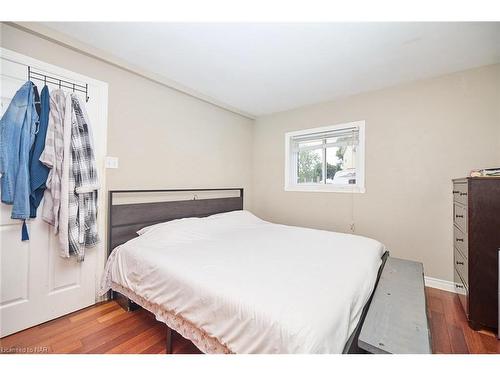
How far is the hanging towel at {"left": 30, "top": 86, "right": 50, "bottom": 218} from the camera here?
1637 mm

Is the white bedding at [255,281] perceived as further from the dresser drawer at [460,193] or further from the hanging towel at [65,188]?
the dresser drawer at [460,193]

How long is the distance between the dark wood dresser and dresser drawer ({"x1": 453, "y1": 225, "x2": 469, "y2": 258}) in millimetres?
44

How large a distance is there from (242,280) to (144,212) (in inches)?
56.8

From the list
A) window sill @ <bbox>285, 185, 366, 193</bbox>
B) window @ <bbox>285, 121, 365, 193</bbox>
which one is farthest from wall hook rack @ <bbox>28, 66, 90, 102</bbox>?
window sill @ <bbox>285, 185, 366, 193</bbox>

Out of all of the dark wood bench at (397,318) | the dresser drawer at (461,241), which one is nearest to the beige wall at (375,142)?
the dresser drawer at (461,241)

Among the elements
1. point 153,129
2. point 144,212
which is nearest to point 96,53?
point 153,129

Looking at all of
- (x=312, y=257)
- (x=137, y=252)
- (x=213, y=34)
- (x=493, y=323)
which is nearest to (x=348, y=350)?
(x=312, y=257)

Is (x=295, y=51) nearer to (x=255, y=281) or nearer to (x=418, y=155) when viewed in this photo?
(x=418, y=155)

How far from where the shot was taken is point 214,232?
2.35 m

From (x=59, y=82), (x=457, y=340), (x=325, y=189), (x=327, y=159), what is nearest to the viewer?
(x=457, y=340)

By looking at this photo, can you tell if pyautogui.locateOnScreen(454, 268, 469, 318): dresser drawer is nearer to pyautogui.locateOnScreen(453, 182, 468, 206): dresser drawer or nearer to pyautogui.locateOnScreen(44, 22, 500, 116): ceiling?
pyautogui.locateOnScreen(453, 182, 468, 206): dresser drawer

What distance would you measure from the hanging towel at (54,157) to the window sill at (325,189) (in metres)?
2.67

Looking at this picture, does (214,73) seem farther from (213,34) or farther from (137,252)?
(137,252)

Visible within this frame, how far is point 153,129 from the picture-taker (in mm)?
2381
